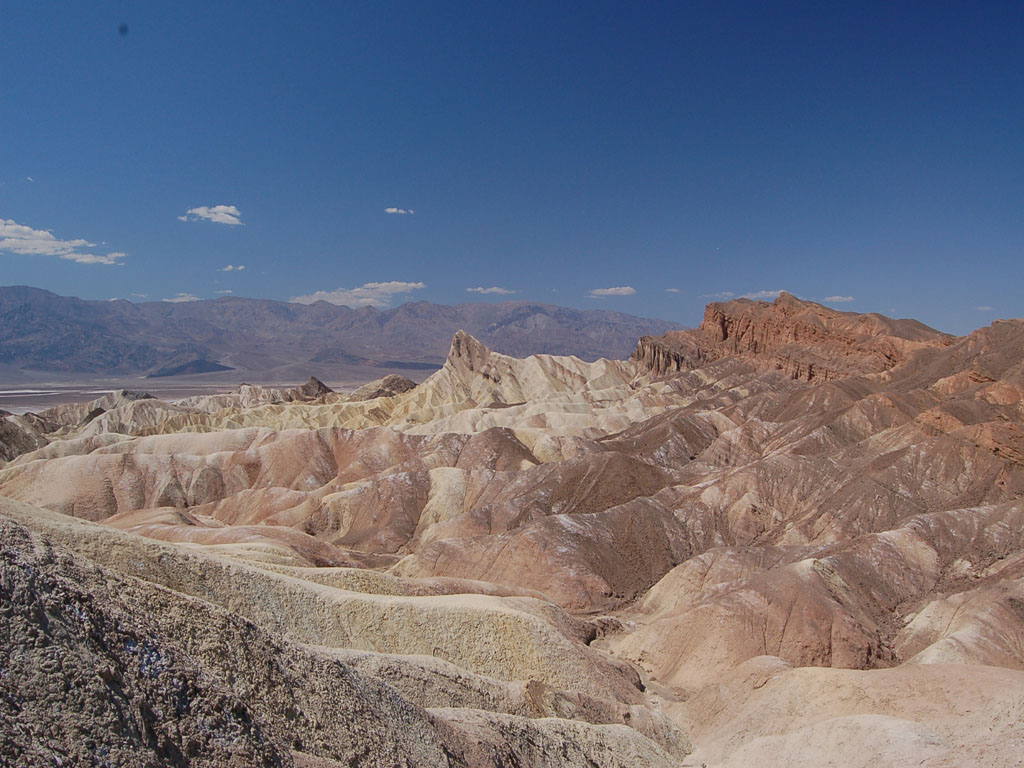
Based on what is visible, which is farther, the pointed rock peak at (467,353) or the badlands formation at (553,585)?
the pointed rock peak at (467,353)

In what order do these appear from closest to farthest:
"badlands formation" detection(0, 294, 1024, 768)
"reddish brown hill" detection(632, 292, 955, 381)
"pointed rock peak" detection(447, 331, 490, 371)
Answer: "badlands formation" detection(0, 294, 1024, 768) → "reddish brown hill" detection(632, 292, 955, 381) → "pointed rock peak" detection(447, 331, 490, 371)

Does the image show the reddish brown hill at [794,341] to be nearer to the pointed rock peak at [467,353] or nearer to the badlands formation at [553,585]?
the badlands formation at [553,585]

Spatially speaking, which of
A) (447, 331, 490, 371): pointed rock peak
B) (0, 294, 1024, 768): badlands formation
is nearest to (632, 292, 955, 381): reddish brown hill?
(0, 294, 1024, 768): badlands formation

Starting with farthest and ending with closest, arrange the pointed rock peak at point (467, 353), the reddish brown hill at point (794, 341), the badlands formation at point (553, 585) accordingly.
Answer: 1. the pointed rock peak at point (467, 353)
2. the reddish brown hill at point (794, 341)
3. the badlands formation at point (553, 585)

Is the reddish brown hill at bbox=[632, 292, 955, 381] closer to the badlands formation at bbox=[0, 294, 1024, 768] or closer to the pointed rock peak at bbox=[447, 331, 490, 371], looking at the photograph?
the badlands formation at bbox=[0, 294, 1024, 768]

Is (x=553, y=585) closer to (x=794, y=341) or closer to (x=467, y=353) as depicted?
(x=794, y=341)

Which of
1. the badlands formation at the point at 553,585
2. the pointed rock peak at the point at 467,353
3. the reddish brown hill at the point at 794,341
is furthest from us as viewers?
the pointed rock peak at the point at 467,353

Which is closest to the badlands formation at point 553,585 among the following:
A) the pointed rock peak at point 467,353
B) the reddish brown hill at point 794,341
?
the reddish brown hill at point 794,341
